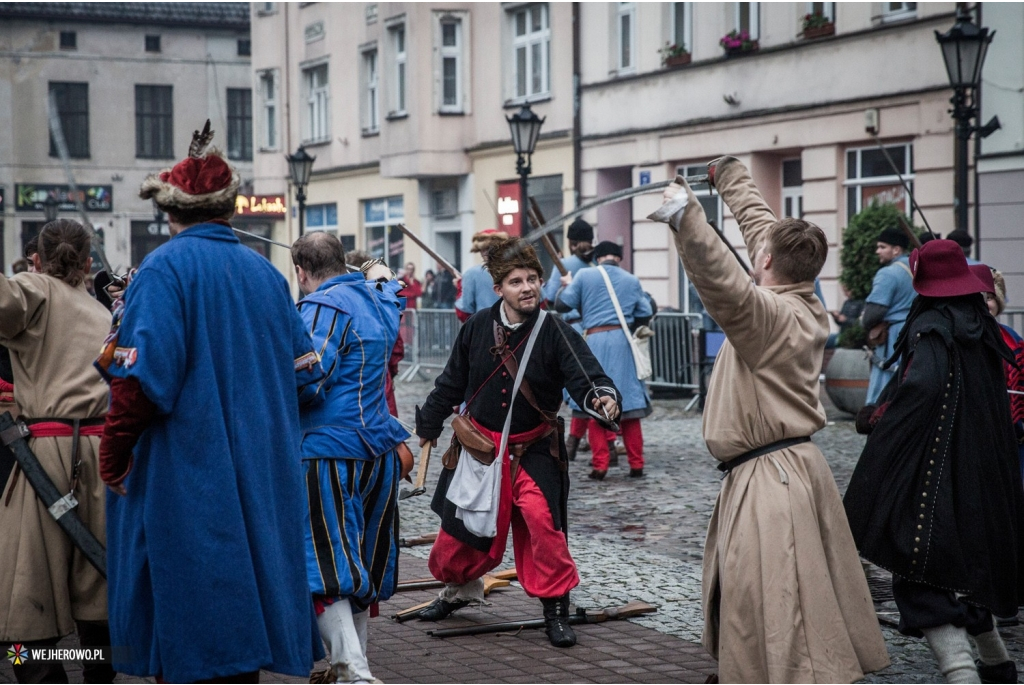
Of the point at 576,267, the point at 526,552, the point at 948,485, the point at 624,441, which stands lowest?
the point at 624,441

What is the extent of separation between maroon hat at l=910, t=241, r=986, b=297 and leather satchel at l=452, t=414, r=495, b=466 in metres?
2.01

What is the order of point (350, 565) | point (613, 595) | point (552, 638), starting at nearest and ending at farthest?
point (350, 565) < point (552, 638) < point (613, 595)

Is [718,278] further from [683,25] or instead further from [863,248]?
[683,25]

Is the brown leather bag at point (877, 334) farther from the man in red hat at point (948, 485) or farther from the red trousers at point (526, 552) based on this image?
the man in red hat at point (948, 485)

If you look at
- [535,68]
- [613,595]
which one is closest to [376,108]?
[535,68]

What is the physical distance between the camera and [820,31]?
20141mm

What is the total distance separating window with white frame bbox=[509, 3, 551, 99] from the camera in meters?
26.4

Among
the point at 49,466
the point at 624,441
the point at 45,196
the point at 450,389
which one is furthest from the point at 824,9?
the point at 45,196

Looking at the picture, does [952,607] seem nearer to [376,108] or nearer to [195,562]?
[195,562]

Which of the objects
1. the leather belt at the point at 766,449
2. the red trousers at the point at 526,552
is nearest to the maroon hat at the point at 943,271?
the leather belt at the point at 766,449

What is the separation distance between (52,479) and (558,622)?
229 cm

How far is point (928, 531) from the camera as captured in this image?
16.9ft

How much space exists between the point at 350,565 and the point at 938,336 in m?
2.37

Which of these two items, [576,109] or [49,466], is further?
[576,109]
